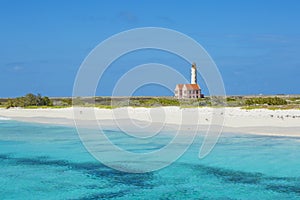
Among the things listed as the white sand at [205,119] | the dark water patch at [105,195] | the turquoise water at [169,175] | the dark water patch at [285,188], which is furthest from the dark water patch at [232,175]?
the white sand at [205,119]

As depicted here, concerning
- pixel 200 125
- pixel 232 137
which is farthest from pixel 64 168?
pixel 200 125

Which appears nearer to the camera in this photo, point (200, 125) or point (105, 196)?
point (105, 196)

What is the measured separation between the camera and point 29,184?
45.0 ft

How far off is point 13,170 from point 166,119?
2171 centimetres

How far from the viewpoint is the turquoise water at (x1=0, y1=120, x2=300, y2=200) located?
12.4m

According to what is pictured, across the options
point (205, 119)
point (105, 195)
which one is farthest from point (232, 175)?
point (205, 119)

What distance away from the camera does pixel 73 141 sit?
83.4 ft

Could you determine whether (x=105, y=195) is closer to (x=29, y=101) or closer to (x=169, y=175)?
(x=169, y=175)

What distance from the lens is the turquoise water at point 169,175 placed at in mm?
12375

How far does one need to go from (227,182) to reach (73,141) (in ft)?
45.0

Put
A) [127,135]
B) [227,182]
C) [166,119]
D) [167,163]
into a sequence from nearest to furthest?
[227,182] < [167,163] < [127,135] < [166,119]

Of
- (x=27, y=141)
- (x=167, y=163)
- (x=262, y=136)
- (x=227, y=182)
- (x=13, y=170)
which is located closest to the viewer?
(x=227, y=182)

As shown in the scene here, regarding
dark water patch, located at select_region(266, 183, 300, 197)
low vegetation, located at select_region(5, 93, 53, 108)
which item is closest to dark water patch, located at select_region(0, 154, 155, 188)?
dark water patch, located at select_region(266, 183, 300, 197)

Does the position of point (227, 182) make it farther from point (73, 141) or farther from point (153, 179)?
point (73, 141)
